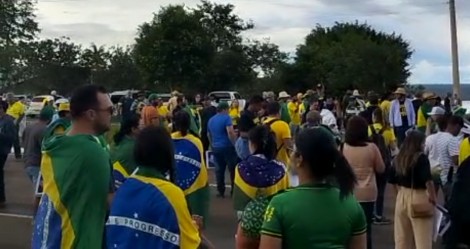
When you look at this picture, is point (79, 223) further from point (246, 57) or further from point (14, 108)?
point (246, 57)

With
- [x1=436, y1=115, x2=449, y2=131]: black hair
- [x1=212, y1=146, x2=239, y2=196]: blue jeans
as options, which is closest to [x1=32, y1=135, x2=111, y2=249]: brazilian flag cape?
[x1=436, y1=115, x2=449, y2=131]: black hair

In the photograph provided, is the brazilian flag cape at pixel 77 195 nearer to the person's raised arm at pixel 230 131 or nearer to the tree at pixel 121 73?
the person's raised arm at pixel 230 131

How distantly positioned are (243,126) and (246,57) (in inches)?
2102

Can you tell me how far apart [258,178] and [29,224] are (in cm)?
696

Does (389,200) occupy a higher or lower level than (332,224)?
lower

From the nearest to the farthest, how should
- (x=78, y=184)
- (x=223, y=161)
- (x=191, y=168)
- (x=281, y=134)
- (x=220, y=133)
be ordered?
(x=78, y=184) < (x=191, y=168) < (x=281, y=134) < (x=220, y=133) < (x=223, y=161)

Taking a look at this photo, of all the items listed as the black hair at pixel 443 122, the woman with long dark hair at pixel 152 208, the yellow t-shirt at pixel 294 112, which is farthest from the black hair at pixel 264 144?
the yellow t-shirt at pixel 294 112

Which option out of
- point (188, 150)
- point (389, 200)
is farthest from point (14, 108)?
point (188, 150)

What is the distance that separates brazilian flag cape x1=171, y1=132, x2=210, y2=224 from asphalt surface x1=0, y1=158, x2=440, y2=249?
1952 millimetres

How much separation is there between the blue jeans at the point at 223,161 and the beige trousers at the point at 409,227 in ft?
21.6

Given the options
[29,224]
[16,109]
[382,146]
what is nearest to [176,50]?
[16,109]

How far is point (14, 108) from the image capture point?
24.9 meters

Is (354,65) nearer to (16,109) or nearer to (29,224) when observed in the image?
(16,109)

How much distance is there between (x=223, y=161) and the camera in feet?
53.6
